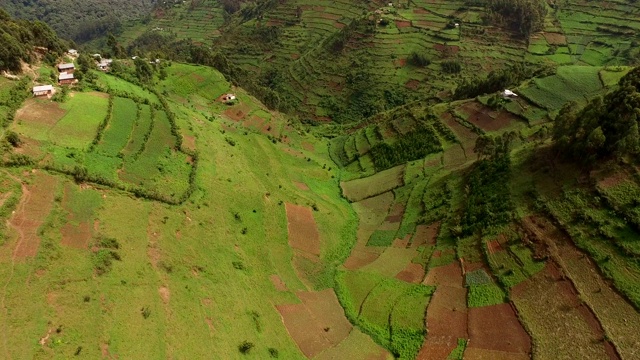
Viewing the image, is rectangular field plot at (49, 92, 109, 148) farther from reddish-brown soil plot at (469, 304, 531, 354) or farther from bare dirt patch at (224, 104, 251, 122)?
reddish-brown soil plot at (469, 304, 531, 354)

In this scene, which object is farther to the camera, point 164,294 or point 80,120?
point 80,120

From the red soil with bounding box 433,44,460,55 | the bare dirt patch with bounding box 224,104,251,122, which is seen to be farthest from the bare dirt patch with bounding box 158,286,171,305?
the red soil with bounding box 433,44,460,55

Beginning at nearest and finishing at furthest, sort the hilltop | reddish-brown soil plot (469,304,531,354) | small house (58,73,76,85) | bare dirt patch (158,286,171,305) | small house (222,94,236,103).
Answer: the hilltop, bare dirt patch (158,286,171,305), reddish-brown soil plot (469,304,531,354), small house (58,73,76,85), small house (222,94,236,103)

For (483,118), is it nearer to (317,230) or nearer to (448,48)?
(317,230)

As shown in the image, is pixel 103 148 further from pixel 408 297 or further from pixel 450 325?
pixel 450 325

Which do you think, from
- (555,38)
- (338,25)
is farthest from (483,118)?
(338,25)

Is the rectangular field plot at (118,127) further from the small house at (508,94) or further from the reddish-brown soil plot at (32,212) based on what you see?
the small house at (508,94)

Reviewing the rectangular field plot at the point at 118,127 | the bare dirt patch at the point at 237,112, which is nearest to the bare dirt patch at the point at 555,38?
the bare dirt patch at the point at 237,112
